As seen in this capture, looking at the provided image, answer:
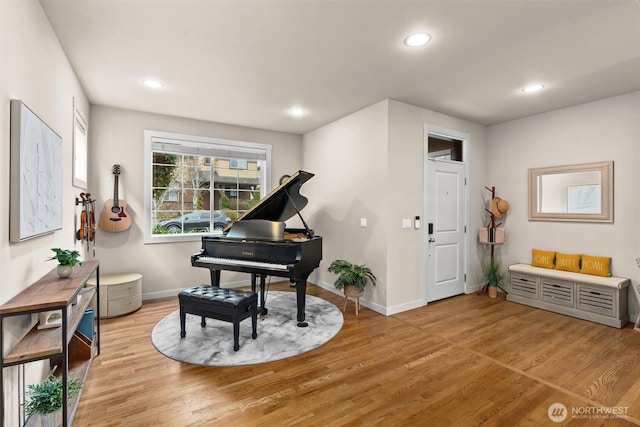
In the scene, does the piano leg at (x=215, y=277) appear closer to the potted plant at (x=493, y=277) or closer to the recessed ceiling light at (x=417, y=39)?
the recessed ceiling light at (x=417, y=39)

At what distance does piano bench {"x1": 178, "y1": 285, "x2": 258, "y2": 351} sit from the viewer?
8.95 feet

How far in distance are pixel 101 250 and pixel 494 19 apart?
16.4ft

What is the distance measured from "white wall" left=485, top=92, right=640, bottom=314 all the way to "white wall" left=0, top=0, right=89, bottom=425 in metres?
5.59

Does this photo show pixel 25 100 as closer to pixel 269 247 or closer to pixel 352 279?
pixel 269 247

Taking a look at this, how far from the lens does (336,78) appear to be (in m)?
3.20

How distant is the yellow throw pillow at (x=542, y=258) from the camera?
419cm

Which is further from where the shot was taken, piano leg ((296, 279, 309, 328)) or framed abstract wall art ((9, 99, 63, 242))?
→ piano leg ((296, 279, 309, 328))

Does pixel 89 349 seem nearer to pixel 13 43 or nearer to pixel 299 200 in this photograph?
pixel 13 43

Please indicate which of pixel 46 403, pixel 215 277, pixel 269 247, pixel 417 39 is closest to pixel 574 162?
pixel 417 39

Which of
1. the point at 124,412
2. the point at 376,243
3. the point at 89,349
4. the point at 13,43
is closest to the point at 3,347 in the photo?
the point at 124,412

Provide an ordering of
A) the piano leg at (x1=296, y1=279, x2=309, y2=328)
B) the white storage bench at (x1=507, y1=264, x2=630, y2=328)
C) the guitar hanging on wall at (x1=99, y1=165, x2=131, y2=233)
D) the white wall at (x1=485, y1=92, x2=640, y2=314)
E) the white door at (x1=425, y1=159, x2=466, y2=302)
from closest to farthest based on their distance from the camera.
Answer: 1. the piano leg at (x1=296, y1=279, x2=309, y2=328)
2. the white storage bench at (x1=507, y1=264, x2=630, y2=328)
3. the white wall at (x1=485, y1=92, x2=640, y2=314)
4. the guitar hanging on wall at (x1=99, y1=165, x2=131, y2=233)
5. the white door at (x1=425, y1=159, x2=466, y2=302)

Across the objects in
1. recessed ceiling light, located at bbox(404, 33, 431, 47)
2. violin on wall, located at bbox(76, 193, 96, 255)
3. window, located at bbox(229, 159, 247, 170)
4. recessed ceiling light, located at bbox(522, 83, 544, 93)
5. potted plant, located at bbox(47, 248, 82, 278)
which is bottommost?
potted plant, located at bbox(47, 248, 82, 278)

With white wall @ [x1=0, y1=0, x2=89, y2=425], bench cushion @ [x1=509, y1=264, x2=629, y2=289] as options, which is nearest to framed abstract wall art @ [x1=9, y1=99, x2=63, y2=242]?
white wall @ [x1=0, y1=0, x2=89, y2=425]

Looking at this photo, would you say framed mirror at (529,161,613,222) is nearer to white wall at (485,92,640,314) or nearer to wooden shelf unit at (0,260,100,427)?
white wall at (485,92,640,314)
